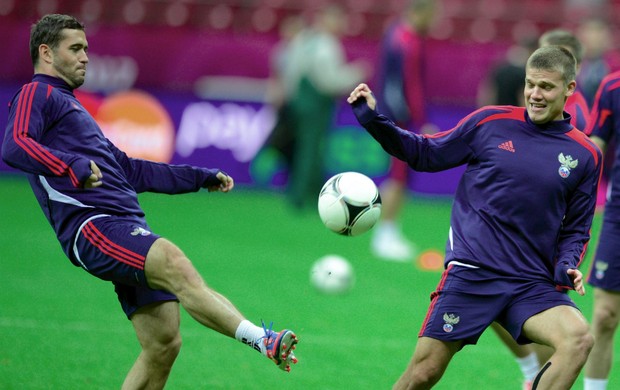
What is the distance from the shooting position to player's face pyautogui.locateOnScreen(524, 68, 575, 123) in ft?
19.3

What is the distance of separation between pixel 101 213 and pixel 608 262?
3.27 metres

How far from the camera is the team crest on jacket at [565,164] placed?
5.92 metres

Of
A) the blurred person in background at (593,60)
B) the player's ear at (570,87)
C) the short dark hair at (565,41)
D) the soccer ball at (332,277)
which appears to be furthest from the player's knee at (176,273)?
the blurred person in background at (593,60)

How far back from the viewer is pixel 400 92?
42.8ft

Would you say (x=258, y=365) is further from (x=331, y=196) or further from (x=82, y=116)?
(x=82, y=116)

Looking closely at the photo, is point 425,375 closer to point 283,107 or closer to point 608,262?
point 608,262

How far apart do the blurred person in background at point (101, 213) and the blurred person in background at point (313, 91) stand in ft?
32.0

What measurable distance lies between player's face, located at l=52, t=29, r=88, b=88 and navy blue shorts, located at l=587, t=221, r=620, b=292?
11.4ft

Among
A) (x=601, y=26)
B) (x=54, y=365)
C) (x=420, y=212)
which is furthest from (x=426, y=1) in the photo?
(x=54, y=365)

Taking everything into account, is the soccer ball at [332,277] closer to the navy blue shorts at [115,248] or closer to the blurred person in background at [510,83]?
the blurred person in background at [510,83]

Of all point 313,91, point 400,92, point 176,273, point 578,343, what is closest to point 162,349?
point 176,273

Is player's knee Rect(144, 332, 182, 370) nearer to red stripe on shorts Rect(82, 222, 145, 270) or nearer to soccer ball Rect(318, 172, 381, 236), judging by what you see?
red stripe on shorts Rect(82, 222, 145, 270)

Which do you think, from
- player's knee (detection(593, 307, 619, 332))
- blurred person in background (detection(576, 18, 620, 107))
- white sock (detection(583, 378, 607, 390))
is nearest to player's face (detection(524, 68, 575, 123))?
player's knee (detection(593, 307, 619, 332))

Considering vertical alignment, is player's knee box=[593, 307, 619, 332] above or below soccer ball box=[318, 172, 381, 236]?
below
